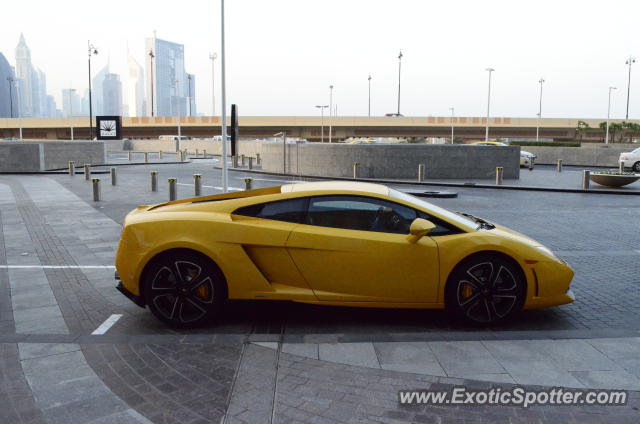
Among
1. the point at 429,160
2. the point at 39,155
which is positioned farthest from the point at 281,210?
the point at 39,155

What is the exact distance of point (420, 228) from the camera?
17.6ft

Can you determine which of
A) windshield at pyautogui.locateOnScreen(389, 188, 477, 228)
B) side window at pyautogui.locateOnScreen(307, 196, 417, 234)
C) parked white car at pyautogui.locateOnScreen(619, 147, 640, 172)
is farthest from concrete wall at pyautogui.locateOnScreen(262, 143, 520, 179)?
side window at pyautogui.locateOnScreen(307, 196, 417, 234)

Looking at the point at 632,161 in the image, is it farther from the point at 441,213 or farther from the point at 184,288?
the point at 184,288

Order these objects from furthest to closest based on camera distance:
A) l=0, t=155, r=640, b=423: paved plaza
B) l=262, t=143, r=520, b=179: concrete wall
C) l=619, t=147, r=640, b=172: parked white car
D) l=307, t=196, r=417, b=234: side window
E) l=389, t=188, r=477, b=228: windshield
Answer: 1. l=619, t=147, r=640, b=172: parked white car
2. l=262, t=143, r=520, b=179: concrete wall
3. l=389, t=188, r=477, b=228: windshield
4. l=307, t=196, r=417, b=234: side window
5. l=0, t=155, r=640, b=423: paved plaza

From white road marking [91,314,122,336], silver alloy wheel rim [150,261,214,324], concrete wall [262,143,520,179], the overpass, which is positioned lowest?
white road marking [91,314,122,336]

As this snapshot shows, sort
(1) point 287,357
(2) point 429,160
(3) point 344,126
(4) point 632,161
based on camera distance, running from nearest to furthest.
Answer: (1) point 287,357
(2) point 429,160
(4) point 632,161
(3) point 344,126

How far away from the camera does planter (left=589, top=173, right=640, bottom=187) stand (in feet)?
71.5

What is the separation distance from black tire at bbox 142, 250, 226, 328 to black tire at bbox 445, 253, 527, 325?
2.29m

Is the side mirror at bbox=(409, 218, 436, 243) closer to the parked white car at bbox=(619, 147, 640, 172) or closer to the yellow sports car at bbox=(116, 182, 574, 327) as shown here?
the yellow sports car at bbox=(116, 182, 574, 327)

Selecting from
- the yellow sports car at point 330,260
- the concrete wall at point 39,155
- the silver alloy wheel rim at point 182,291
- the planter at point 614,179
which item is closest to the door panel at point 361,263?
the yellow sports car at point 330,260

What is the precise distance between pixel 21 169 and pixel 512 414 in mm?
30282

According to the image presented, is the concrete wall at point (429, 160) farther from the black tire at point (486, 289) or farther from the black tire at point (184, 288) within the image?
the black tire at point (184, 288)

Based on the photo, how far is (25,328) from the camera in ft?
18.5

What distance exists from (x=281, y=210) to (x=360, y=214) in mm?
792
